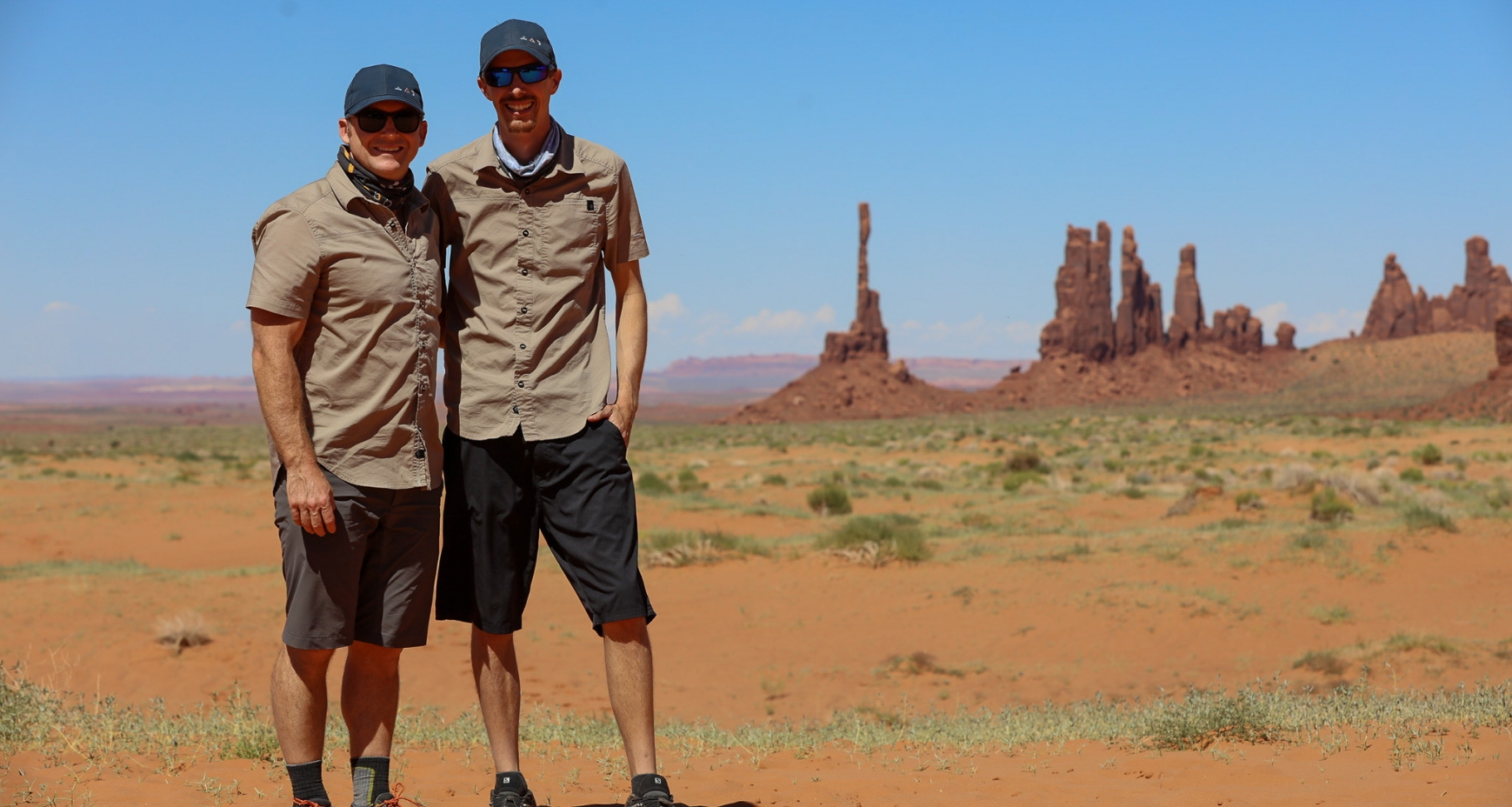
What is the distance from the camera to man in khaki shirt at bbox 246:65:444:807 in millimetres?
3215

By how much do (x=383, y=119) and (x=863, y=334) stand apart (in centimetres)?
9219

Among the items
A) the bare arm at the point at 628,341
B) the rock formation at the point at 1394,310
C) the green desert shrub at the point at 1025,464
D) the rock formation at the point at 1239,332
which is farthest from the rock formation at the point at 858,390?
the bare arm at the point at 628,341

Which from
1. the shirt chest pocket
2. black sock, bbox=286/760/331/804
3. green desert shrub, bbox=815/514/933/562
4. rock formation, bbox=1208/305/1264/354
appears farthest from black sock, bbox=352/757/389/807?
rock formation, bbox=1208/305/1264/354

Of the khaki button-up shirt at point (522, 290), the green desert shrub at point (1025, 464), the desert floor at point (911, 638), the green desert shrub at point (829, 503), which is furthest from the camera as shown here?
the green desert shrub at point (1025, 464)

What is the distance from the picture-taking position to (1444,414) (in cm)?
4891

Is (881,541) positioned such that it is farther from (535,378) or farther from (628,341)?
(535,378)

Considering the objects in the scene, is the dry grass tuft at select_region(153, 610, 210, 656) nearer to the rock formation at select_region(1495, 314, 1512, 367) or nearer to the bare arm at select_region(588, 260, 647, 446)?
the bare arm at select_region(588, 260, 647, 446)

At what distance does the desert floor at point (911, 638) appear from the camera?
14.6 ft

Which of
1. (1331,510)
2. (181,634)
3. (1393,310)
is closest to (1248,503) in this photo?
(1331,510)

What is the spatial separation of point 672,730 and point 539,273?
130 inches

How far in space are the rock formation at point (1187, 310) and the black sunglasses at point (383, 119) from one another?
110710 mm

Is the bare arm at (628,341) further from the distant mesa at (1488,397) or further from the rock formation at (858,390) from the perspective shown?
the rock formation at (858,390)

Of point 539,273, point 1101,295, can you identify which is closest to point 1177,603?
point 539,273

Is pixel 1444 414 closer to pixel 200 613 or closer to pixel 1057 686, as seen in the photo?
pixel 1057 686
